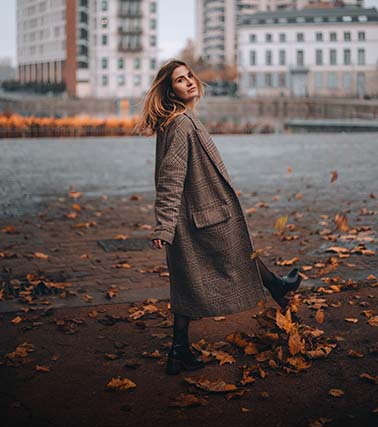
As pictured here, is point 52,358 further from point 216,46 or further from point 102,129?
point 216,46

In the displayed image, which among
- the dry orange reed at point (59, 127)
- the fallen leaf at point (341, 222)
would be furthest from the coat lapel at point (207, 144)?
the dry orange reed at point (59, 127)

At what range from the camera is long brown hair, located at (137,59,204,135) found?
394 centimetres

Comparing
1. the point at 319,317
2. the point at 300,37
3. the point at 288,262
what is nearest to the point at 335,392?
the point at 319,317

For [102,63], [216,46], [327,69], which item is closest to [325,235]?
[102,63]

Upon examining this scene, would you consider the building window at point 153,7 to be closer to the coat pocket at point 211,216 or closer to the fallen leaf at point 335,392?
the coat pocket at point 211,216

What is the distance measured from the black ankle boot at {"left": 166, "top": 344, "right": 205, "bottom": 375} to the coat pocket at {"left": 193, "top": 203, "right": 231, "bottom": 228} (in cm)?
65

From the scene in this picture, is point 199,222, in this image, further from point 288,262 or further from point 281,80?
point 281,80

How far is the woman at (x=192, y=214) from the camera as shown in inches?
152

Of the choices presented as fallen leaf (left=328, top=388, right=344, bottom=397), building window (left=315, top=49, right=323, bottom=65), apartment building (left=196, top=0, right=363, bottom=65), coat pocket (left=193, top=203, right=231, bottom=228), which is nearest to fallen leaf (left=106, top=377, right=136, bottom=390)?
coat pocket (left=193, top=203, right=231, bottom=228)

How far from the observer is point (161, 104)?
397 centimetres

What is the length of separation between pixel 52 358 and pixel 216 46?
13847 centimetres

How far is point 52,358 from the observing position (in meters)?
4.20

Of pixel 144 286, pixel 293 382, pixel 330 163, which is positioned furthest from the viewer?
pixel 330 163

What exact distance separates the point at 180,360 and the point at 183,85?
→ 55.4 inches
